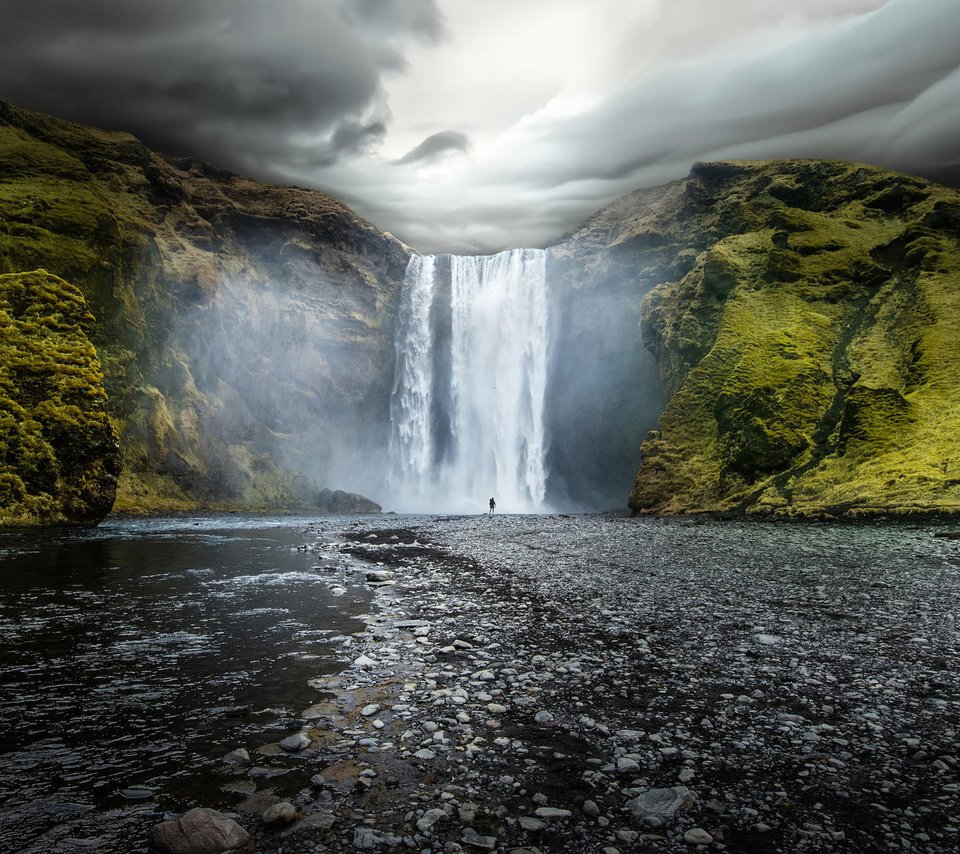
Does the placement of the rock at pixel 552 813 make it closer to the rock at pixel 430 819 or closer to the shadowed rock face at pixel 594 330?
the rock at pixel 430 819

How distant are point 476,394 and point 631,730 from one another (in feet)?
278

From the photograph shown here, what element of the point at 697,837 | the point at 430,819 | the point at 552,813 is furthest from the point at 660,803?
the point at 430,819

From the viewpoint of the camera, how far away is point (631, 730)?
5977 mm

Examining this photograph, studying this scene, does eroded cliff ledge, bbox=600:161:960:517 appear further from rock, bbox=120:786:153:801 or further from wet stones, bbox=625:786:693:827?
rock, bbox=120:786:153:801

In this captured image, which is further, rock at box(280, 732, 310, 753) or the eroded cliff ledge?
the eroded cliff ledge

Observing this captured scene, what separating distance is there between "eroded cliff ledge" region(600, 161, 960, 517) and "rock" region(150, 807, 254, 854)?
38.5 m

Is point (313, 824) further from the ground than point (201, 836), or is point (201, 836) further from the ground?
point (201, 836)

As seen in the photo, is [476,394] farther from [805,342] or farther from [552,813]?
[552,813]

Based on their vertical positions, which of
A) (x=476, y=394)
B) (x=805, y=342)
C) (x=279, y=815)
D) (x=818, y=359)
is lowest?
(x=279, y=815)

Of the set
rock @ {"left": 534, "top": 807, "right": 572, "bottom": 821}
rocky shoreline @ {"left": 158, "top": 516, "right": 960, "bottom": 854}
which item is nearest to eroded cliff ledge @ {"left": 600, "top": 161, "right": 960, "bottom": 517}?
rocky shoreline @ {"left": 158, "top": 516, "right": 960, "bottom": 854}

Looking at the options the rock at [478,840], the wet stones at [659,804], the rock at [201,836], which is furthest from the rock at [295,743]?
the wet stones at [659,804]

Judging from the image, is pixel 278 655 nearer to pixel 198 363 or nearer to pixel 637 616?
pixel 637 616

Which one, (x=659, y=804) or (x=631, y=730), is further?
(x=631, y=730)

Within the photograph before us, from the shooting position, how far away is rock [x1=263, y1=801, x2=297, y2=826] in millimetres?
4262
